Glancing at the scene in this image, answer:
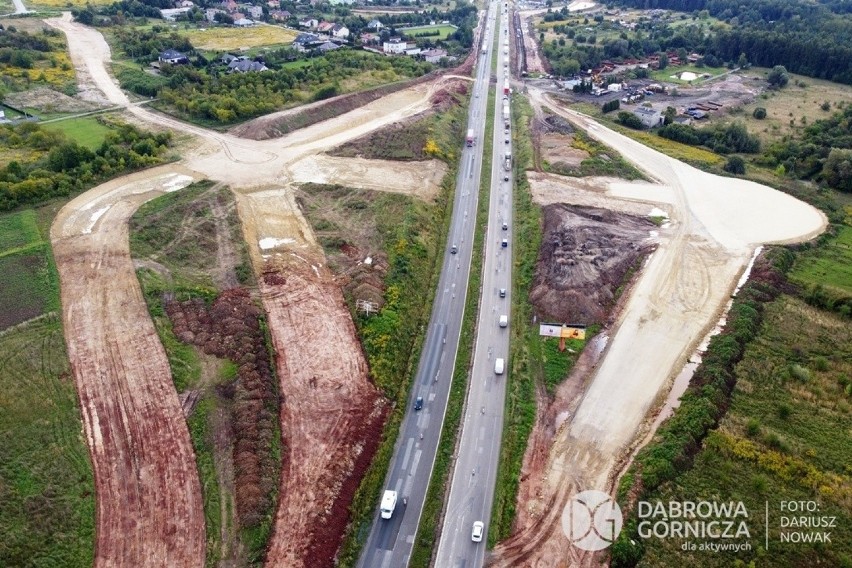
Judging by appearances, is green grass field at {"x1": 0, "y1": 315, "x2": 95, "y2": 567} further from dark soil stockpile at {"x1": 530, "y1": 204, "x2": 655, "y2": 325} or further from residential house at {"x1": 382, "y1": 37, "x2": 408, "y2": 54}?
residential house at {"x1": 382, "y1": 37, "x2": 408, "y2": 54}

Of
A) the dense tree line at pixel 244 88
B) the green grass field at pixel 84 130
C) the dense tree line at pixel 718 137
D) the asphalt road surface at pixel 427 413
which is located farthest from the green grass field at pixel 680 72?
the green grass field at pixel 84 130

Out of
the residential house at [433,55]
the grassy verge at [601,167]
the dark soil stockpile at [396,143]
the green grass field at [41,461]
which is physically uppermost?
the residential house at [433,55]

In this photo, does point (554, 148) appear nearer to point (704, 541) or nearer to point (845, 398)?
point (845, 398)

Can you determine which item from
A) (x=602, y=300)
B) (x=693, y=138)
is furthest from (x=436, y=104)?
(x=602, y=300)

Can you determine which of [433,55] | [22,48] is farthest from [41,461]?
[433,55]

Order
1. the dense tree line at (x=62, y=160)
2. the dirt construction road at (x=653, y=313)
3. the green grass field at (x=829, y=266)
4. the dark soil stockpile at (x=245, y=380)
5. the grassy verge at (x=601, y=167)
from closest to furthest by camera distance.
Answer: the dark soil stockpile at (x=245, y=380), the dirt construction road at (x=653, y=313), the green grass field at (x=829, y=266), the dense tree line at (x=62, y=160), the grassy verge at (x=601, y=167)

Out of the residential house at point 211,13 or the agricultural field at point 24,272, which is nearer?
the agricultural field at point 24,272

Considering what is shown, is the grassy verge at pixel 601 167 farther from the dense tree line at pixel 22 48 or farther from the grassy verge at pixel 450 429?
the dense tree line at pixel 22 48
